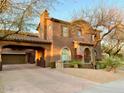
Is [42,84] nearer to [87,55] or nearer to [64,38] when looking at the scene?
[64,38]

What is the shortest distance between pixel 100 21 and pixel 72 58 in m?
9.15

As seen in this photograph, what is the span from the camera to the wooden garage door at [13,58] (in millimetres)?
44022

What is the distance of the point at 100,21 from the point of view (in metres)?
24.2

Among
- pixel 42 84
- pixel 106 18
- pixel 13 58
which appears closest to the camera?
pixel 42 84

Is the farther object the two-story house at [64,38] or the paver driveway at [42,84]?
the two-story house at [64,38]

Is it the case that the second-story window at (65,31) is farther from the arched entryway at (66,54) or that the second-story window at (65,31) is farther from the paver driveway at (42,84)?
the paver driveway at (42,84)

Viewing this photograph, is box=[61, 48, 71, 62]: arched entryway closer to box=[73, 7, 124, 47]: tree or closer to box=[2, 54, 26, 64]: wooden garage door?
box=[73, 7, 124, 47]: tree

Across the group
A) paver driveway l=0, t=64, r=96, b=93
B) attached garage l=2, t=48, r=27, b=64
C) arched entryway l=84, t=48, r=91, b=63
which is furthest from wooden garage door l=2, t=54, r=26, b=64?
paver driveway l=0, t=64, r=96, b=93

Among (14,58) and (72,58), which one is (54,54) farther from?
(14,58)

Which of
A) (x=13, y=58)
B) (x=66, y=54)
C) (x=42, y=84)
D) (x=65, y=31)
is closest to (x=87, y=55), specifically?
(x=66, y=54)

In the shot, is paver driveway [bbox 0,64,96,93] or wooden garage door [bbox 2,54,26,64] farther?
wooden garage door [bbox 2,54,26,64]

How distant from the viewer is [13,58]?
150ft

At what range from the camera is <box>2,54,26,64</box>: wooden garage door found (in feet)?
144

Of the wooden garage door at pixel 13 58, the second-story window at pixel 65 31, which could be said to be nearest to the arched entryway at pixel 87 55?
the second-story window at pixel 65 31
